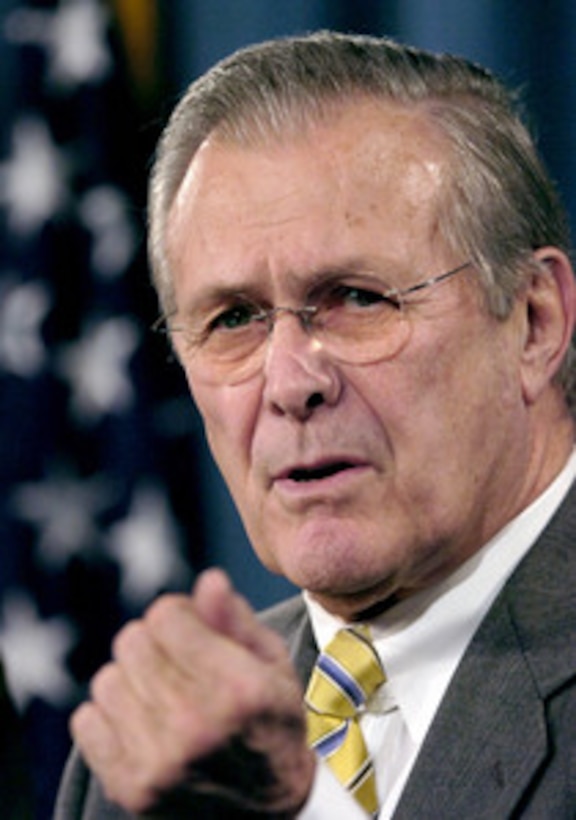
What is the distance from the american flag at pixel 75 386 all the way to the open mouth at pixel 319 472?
3.14 feet

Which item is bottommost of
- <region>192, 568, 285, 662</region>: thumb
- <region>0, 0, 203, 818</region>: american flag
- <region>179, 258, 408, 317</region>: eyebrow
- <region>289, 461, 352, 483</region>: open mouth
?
<region>0, 0, 203, 818</region>: american flag

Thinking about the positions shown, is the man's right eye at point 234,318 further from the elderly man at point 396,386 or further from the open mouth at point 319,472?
the open mouth at point 319,472

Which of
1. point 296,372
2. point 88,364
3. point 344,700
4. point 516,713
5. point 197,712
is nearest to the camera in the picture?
point 197,712

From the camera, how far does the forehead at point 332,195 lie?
196cm

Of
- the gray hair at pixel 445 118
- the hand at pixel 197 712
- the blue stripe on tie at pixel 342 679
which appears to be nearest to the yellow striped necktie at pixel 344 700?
the blue stripe on tie at pixel 342 679

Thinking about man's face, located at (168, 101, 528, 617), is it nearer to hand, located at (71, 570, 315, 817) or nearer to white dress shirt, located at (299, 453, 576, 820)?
white dress shirt, located at (299, 453, 576, 820)

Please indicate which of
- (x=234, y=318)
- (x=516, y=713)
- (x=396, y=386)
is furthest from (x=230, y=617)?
(x=234, y=318)

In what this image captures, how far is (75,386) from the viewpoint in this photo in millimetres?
2969

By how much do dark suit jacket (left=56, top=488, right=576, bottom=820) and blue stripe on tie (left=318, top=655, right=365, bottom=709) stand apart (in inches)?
7.6

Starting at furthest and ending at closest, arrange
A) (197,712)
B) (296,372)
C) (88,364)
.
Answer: (88,364), (296,372), (197,712)

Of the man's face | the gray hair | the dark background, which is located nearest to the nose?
the man's face

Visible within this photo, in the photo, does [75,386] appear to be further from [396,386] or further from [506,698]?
[506,698]

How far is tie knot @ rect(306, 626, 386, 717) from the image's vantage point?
2006mm

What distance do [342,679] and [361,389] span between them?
14.5 inches
